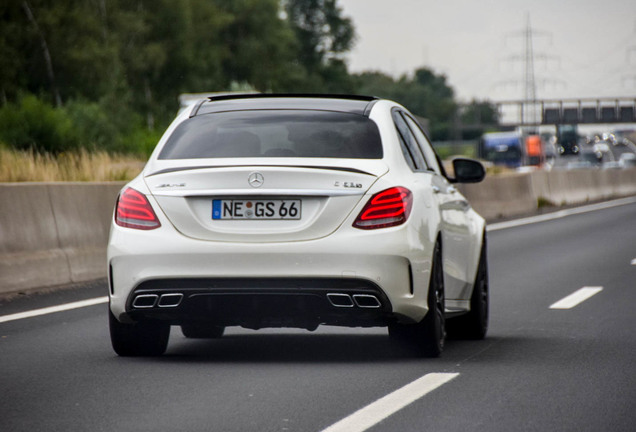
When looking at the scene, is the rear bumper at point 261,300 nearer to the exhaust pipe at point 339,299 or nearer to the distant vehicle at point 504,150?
the exhaust pipe at point 339,299

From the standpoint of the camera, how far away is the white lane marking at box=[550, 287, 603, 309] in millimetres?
11594

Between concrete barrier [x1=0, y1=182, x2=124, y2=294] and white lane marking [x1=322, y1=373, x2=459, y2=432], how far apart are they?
582cm

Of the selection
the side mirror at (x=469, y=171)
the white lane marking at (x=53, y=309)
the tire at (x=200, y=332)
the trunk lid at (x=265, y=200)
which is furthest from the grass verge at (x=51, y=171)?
the trunk lid at (x=265, y=200)

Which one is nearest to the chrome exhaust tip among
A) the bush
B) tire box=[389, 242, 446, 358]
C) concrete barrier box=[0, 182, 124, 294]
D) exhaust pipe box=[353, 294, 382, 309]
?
exhaust pipe box=[353, 294, 382, 309]

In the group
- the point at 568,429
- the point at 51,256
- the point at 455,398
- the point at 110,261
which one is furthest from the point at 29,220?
the point at 568,429

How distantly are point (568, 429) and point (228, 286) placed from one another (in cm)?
223

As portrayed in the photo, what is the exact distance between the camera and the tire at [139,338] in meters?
8.03

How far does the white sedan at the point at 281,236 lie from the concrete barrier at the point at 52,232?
4.55 metres

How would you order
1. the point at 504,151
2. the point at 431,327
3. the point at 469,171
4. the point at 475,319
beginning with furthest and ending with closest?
the point at 504,151 < the point at 469,171 < the point at 475,319 < the point at 431,327

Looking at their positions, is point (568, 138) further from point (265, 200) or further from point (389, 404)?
point (389, 404)

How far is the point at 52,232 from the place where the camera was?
42.4 ft

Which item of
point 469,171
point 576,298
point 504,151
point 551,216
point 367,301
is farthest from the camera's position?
point 504,151

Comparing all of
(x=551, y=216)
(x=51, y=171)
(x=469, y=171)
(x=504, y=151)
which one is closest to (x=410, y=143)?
(x=469, y=171)

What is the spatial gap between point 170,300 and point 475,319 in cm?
252
